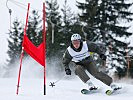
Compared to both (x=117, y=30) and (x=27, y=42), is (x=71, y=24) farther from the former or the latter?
(x=27, y=42)

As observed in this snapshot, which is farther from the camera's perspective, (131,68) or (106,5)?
(106,5)

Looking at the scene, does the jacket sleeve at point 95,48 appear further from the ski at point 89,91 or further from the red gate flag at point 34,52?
the red gate flag at point 34,52

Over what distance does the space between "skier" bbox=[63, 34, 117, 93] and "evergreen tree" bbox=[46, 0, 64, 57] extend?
19.9 m

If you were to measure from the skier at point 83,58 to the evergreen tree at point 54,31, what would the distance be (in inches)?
783

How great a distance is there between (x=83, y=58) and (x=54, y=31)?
27567 mm

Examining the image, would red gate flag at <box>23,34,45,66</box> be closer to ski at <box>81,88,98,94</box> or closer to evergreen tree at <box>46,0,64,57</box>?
ski at <box>81,88,98,94</box>

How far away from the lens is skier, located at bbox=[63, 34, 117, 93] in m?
7.23

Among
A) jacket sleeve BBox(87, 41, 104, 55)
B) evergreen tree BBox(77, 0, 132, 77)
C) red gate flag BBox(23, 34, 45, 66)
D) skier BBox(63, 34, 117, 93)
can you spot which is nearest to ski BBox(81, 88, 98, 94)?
skier BBox(63, 34, 117, 93)

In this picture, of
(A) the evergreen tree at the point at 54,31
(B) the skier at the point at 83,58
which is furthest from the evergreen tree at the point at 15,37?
(B) the skier at the point at 83,58

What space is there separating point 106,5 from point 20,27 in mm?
14608

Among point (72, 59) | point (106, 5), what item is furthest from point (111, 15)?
point (72, 59)

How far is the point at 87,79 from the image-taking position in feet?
24.0

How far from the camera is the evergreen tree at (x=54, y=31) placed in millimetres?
29833

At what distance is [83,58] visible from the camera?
295 inches
